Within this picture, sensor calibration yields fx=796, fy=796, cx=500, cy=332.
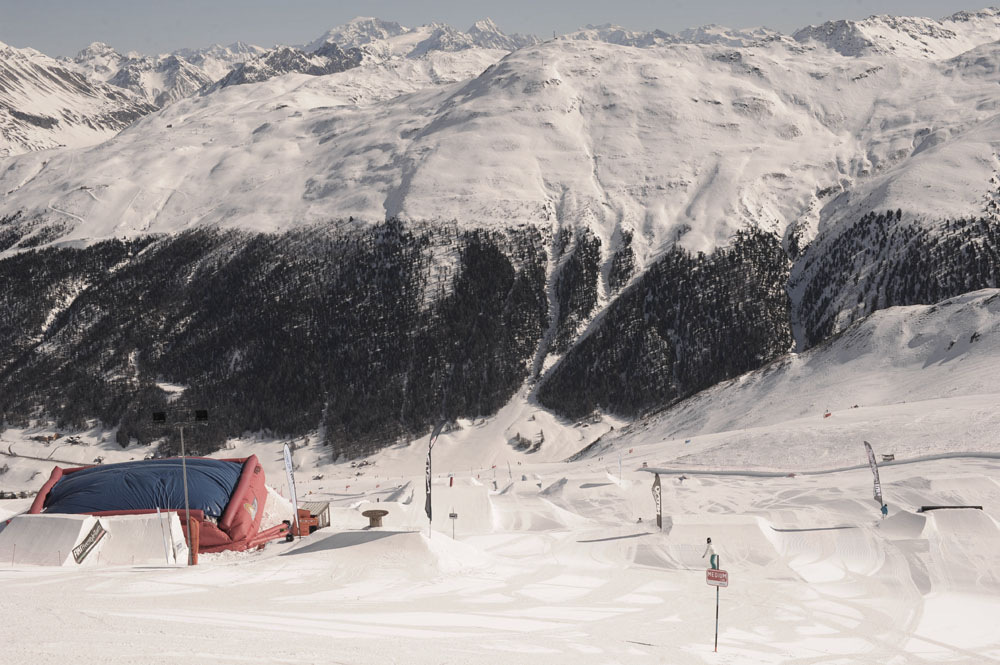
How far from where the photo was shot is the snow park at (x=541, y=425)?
2997 cm

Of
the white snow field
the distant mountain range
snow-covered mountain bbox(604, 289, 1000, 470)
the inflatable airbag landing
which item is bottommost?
the white snow field

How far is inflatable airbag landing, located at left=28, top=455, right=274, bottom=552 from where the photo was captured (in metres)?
49.6

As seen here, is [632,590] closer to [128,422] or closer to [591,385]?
[591,385]

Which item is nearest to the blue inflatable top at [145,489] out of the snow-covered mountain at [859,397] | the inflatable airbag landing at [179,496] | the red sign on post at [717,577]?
the inflatable airbag landing at [179,496]

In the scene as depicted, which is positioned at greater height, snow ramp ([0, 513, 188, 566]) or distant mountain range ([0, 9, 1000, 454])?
distant mountain range ([0, 9, 1000, 454])

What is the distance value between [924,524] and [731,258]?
408 ft

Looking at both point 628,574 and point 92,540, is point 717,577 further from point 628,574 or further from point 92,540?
point 92,540

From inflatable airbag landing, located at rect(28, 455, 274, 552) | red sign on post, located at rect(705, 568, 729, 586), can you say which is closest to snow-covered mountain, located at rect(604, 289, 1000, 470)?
inflatable airbag landing, located at rect(28, 455, 274, 552)

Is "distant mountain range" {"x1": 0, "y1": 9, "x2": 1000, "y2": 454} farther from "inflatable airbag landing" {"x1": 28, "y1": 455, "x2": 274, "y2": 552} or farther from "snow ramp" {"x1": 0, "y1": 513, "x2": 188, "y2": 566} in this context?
"snow ramp" {"x1": 0, "y1": 513, "x2": 188, "y2": 566}

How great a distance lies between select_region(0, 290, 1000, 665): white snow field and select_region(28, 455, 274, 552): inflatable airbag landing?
3429 millimetres

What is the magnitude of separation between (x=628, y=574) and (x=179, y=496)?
29462mm

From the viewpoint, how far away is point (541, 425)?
13650cm

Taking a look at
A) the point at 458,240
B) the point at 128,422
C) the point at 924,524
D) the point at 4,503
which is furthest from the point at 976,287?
the point at 128,422

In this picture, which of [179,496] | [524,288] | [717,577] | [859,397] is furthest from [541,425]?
[717,577]
